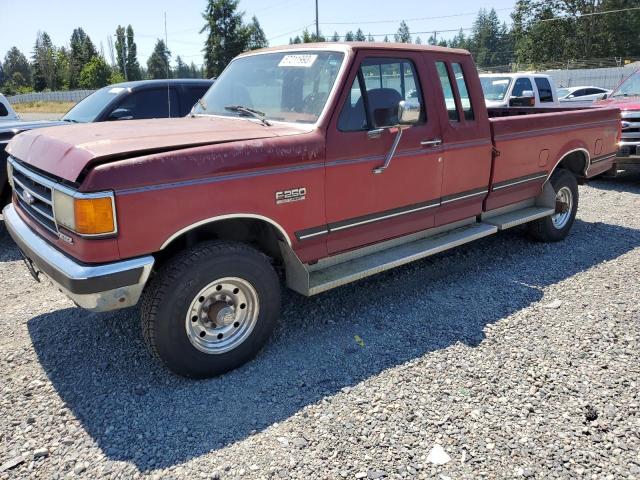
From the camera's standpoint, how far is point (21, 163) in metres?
3.73

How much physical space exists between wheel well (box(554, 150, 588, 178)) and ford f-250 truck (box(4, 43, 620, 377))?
4.04 ft

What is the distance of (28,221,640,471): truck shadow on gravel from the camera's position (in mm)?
2955

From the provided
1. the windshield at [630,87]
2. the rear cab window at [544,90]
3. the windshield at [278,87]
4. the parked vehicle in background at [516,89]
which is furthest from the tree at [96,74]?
the windshield at [278,87]

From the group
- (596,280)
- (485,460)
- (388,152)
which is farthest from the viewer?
(596,280)

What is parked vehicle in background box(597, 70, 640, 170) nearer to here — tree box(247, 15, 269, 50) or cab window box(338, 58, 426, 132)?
cab window box(338, 58, 426, 132)

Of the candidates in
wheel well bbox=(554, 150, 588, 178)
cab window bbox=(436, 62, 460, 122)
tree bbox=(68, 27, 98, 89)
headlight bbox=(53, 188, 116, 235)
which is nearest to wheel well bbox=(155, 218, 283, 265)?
headlight bbox=(53, 188, 116, 235)

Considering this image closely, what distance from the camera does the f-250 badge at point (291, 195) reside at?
11.3 feet

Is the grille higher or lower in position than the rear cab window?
lower

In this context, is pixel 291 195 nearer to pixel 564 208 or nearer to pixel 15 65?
pixel 564 208

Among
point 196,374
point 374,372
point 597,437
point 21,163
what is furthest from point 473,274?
point 21,163

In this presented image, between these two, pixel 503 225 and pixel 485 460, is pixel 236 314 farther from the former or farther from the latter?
pixel 503 225

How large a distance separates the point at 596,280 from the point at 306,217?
3136 mm

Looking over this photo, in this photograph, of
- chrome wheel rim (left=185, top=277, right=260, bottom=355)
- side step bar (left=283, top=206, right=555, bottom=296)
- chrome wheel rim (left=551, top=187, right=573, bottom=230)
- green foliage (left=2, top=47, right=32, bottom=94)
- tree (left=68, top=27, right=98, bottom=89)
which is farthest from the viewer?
green foliage (left=2, top=47, right=32, bottom=94)

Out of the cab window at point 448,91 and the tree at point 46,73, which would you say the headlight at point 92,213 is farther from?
the tree at point 46,73
